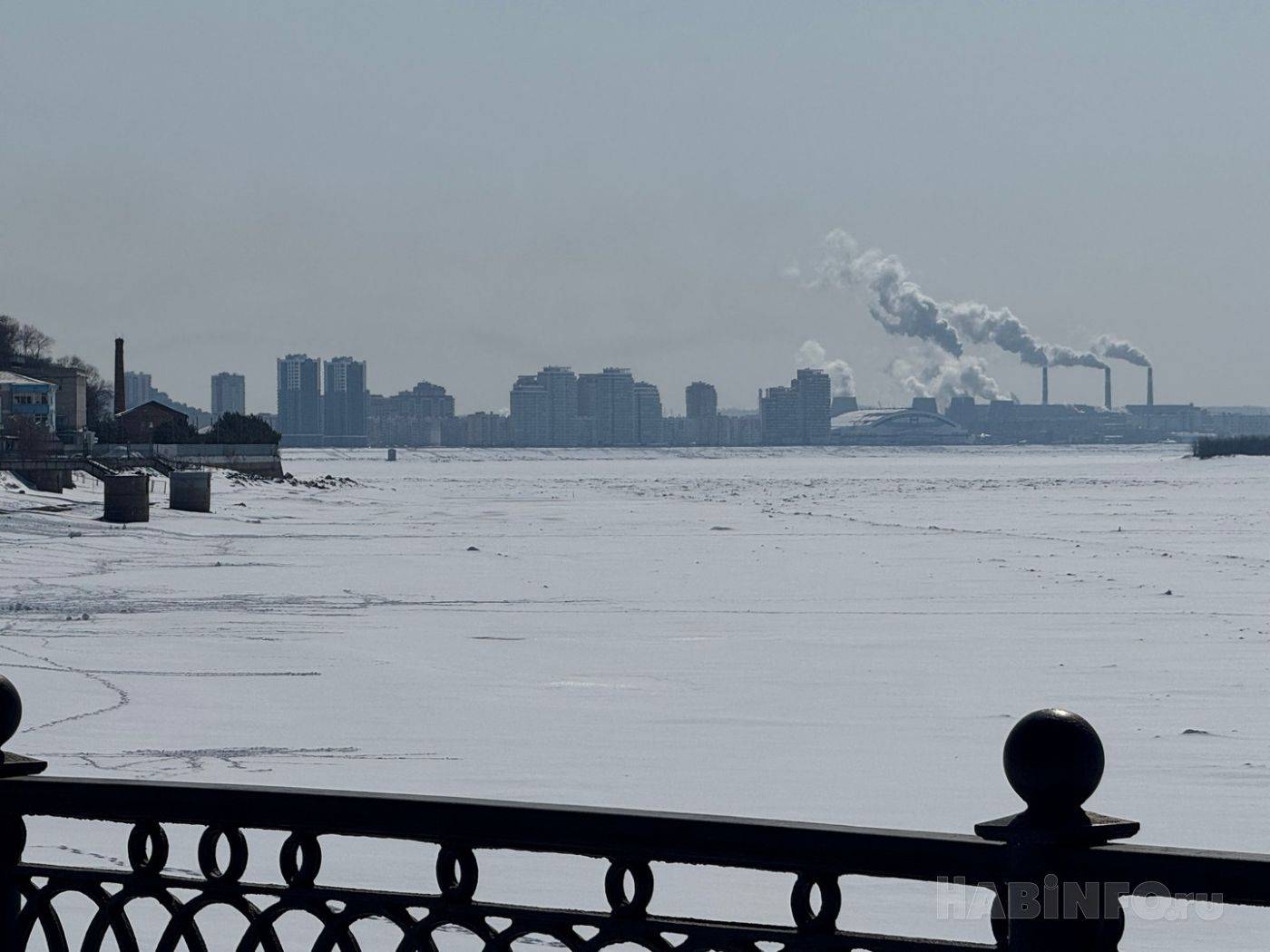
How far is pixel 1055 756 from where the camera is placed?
2.58 m

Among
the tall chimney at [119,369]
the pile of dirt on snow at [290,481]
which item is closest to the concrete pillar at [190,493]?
the pile of dirt on snow at [290,481]

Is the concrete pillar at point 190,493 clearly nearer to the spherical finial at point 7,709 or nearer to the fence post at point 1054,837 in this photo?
the spherical finial at point 7,709

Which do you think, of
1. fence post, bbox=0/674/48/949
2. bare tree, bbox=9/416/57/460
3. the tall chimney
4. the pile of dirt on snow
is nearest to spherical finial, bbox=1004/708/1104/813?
fence post, bbox=0/674/48/949

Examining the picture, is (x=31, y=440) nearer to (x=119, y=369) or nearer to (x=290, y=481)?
(x=290, y=481)

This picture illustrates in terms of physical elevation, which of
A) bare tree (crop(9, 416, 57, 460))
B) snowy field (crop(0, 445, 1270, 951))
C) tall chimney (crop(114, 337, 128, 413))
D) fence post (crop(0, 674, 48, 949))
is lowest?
snowy field (crop(0, 445, 1270, 951))

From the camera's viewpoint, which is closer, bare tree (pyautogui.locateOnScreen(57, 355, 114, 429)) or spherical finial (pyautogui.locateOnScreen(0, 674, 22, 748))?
spherical finial (pyautogui.locateOnScreen(0, 674, 22, 748))

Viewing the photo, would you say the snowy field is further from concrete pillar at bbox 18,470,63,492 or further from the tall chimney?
the tall chimney

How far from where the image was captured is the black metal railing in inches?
103

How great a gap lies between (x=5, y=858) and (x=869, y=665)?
11615mm

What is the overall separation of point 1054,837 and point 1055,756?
0.17m

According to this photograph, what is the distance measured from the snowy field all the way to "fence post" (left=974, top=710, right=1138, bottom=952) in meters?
3.75

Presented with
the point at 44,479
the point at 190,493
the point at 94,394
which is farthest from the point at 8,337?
the point at 190,493

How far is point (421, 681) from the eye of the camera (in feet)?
44.3

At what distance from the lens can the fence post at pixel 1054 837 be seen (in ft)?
8.48
